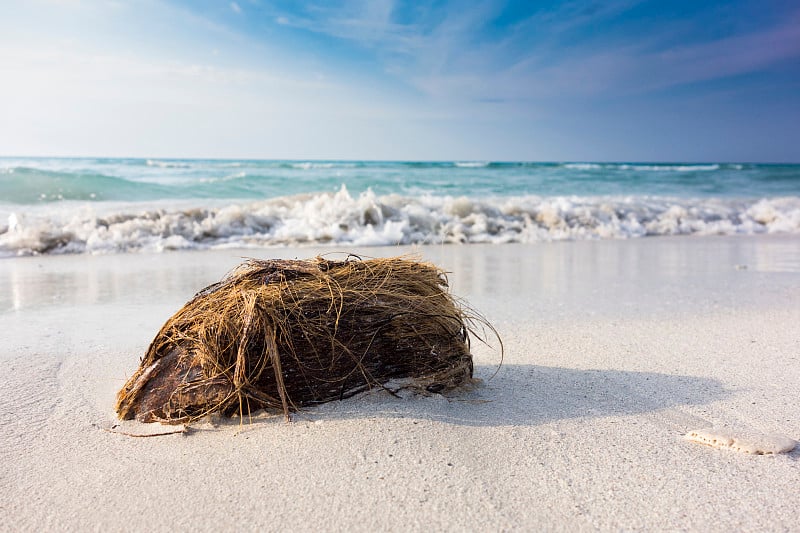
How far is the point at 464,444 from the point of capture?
2.34 m

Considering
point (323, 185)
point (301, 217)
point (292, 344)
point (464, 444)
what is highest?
point (323, 185)

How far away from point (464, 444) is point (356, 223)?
8.94 meters

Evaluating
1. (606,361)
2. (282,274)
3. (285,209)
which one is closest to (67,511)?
(282,274)

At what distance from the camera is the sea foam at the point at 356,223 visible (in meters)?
8.99

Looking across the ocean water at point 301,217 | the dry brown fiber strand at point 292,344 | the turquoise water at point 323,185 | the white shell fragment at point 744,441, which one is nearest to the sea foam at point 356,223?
the ocean water at point 301,217

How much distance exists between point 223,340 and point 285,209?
31.9 ft

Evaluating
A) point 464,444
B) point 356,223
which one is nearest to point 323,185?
point 356,223

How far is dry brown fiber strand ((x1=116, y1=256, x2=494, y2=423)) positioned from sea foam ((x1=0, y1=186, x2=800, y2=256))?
6.80m

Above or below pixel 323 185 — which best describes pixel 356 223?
below

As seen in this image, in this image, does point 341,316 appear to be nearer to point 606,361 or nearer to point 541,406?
point 541,406

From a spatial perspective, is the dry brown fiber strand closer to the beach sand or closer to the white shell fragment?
the beach sand

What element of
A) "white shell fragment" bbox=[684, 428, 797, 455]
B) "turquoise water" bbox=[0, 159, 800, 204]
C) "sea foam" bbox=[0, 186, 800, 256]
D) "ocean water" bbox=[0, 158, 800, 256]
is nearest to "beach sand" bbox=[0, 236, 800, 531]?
"white shell fragment" bbox=[684, 428, 797, 455]

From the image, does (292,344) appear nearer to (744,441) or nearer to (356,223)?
(744,441)

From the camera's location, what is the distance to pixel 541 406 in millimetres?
2779
